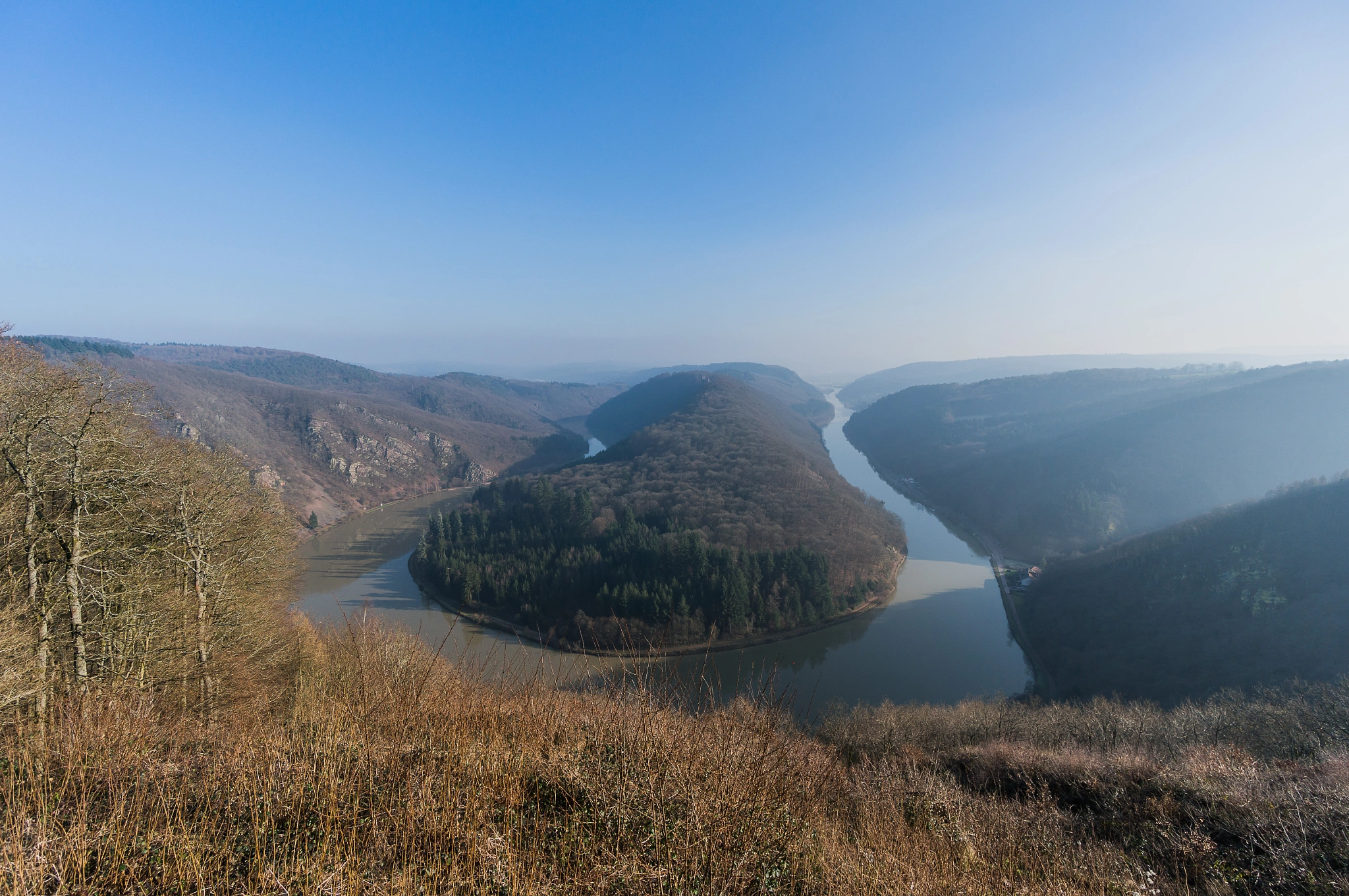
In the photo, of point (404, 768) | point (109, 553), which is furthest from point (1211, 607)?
point (109, 553)

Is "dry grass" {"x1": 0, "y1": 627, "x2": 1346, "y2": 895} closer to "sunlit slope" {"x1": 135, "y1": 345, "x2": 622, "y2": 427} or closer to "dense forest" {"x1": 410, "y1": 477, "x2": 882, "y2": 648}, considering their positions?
"dense forest" {"x1": 410, "y1": 477, "x2": 882, "y2": 648}

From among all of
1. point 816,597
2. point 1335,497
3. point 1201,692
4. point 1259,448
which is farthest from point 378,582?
point 1259,448

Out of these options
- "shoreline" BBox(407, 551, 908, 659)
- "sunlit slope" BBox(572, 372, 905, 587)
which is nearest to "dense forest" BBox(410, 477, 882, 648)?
"shoreline" BBox(407, 551, 908, 659)

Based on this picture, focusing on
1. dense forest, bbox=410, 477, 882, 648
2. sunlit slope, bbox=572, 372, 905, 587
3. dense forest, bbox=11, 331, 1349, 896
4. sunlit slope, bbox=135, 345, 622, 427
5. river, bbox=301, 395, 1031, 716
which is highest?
sunlit slope, bbox=135, 345, 622, 427

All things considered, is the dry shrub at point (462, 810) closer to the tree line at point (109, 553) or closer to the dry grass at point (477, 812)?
the dry grass at point (477, 812)

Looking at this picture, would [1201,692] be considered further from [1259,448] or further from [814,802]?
[1259,448]

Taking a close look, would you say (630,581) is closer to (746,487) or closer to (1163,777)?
(746,487)
